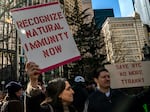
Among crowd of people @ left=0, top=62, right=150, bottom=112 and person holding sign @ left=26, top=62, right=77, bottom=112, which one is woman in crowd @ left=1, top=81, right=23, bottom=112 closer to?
crowd of people @ left=0, top=62, right=150, bottom=112

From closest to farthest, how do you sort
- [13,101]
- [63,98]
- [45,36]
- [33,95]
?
1. [33,95]
2. [63,98]
3. [45,36]
4. [13,101]

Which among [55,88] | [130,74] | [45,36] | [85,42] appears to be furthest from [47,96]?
[85,42]

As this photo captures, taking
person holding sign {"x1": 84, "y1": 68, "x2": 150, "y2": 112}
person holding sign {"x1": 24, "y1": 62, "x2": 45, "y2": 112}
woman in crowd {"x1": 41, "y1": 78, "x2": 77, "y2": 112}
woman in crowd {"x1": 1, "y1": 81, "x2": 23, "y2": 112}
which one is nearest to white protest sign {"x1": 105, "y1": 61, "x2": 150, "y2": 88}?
person holding sign {"x1": 84, "y1": 68, "x2": 150, "y2": 112}

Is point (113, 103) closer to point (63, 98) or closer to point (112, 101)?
point (112, 101)

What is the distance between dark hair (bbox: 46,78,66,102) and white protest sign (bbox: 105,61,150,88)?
225cm

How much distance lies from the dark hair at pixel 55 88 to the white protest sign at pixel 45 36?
17cm

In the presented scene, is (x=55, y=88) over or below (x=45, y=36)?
below

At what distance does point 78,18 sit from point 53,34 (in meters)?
23.6

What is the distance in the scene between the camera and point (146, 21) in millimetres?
4789

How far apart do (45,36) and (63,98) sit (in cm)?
73

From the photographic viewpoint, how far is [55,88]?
3100mm

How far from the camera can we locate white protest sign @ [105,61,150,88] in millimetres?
5215

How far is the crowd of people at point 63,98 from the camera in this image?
9.68 ft

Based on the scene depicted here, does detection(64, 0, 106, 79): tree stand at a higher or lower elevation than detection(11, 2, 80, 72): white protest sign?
higher
